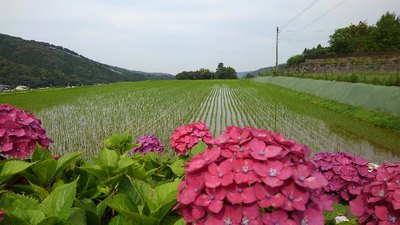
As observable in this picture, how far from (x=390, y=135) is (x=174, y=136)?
8.91 metres

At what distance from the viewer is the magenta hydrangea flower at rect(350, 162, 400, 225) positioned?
6.51ft

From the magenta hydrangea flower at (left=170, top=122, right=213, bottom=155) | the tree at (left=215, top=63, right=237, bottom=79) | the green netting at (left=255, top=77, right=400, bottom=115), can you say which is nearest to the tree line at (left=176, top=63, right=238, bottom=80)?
the tree at (left=215, top=63, right=237, bottom=79)

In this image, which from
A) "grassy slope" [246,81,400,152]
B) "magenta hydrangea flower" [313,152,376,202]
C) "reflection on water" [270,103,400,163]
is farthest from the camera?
"grassy slope" [246,81,400,152]

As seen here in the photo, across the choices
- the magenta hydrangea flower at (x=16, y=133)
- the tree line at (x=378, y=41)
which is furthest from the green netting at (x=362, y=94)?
the tree line at (x=378, y=41)

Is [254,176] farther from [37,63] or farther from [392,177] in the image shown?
[37,63]

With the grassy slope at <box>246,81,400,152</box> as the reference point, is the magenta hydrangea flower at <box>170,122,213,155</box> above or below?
above

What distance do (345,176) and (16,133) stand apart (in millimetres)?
2728

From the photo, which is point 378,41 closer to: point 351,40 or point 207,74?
point 351,40

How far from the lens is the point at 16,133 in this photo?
225 cm

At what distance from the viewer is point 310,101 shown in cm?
1959

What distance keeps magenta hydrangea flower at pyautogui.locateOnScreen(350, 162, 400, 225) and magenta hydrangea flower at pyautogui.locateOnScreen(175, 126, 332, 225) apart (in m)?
0.96

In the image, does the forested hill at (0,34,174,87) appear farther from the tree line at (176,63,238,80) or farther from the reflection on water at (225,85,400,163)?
the reflection on water at (225,85,400,163)

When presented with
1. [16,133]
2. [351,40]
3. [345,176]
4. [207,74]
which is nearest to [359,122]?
[345,176]

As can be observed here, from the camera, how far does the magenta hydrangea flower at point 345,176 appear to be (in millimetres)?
2883
